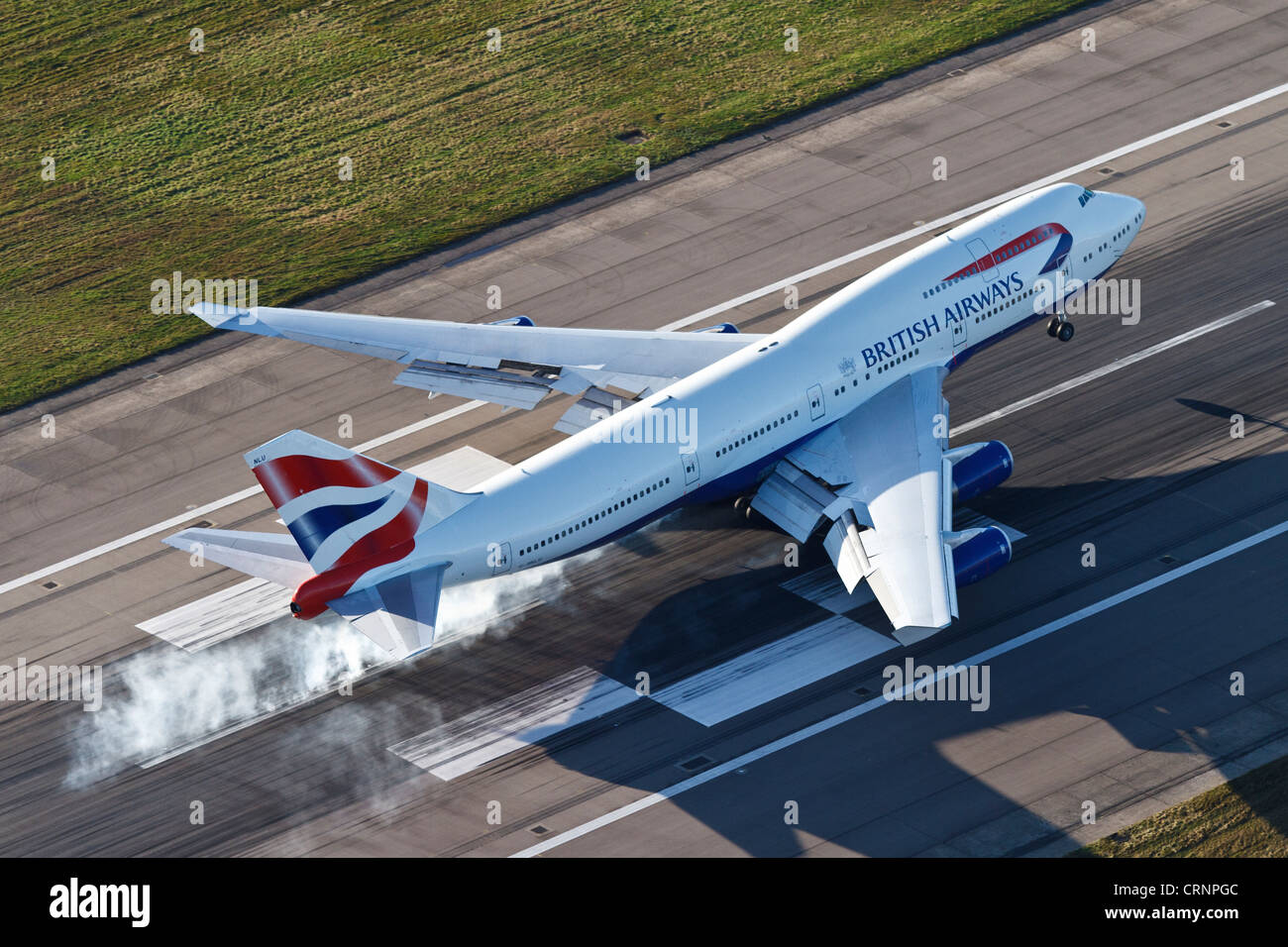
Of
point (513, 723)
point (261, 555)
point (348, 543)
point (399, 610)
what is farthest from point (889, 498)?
point (261, 555)

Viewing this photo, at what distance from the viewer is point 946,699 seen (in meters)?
55.8

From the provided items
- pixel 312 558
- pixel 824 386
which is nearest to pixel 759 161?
pixel 824 386

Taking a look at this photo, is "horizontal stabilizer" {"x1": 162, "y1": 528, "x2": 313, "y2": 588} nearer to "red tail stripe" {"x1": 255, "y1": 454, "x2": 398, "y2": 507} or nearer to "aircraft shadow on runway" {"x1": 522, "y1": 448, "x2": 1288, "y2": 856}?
"red tail stripe" {"x1": 255, "y1": 454, "x2": 398, "y2": 507}

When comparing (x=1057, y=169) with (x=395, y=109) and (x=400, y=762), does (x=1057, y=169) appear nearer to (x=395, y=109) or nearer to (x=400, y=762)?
(x=395, y=109)

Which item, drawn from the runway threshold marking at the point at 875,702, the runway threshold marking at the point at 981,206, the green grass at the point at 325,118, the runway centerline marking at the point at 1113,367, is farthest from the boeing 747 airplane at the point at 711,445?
the green grass at the point at 325,118

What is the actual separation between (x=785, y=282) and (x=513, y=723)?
2636cm

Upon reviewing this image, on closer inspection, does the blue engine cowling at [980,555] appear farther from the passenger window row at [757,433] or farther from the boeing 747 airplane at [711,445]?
the passenger window row at [757,433]

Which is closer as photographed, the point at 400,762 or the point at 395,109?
the point at 400,762

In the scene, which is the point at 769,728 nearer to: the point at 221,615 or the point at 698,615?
the point at 698,615

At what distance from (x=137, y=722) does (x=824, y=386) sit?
23.3 meters

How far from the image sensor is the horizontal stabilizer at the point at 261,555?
52156 mm

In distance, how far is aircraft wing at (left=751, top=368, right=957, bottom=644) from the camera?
5472 centimetres

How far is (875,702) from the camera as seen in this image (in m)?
55.7

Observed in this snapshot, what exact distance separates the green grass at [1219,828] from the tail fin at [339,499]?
20012mm
